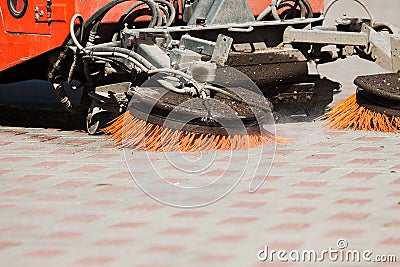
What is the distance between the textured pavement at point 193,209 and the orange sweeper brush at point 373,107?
5.4 inches

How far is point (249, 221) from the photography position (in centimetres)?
429

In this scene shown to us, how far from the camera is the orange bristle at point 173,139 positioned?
18.1 ft

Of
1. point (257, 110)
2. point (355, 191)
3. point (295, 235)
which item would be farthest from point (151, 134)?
point (295, 235)
